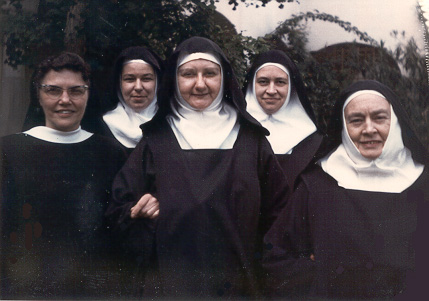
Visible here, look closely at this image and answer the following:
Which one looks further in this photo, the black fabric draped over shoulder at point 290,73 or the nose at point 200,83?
the black fabric draped over shoulder at point 290,73

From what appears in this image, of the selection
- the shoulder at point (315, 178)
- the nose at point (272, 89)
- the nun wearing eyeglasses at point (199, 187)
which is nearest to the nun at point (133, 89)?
the nun wearing eyeglasses at point (199, 187)

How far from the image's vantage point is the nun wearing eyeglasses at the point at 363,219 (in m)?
3.59

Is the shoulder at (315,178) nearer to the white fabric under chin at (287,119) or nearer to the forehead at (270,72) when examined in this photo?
the white fabric under chin at (287,119)

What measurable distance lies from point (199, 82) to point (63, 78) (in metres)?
0.95

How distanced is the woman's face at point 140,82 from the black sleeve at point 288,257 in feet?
4.03

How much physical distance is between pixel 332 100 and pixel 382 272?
1.22m

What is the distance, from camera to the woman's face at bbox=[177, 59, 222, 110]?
3.63 meters

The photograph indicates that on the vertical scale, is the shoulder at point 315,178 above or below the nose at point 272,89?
below

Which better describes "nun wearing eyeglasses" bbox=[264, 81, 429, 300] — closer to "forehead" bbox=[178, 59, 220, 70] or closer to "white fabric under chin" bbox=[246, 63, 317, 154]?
"white fabric under chin" bbox=[246, 63, 317, 154]

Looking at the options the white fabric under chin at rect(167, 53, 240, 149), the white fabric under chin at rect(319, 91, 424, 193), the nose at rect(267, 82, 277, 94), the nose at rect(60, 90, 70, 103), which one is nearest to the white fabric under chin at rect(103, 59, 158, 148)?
the white fabric under chin at rect(167, 53, 240, 149)

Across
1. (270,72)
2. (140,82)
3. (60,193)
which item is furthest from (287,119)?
(60,193)

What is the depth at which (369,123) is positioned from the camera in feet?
11.8

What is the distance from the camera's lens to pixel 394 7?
3762 mm

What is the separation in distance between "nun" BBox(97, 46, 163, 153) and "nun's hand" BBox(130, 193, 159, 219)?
43 cm
